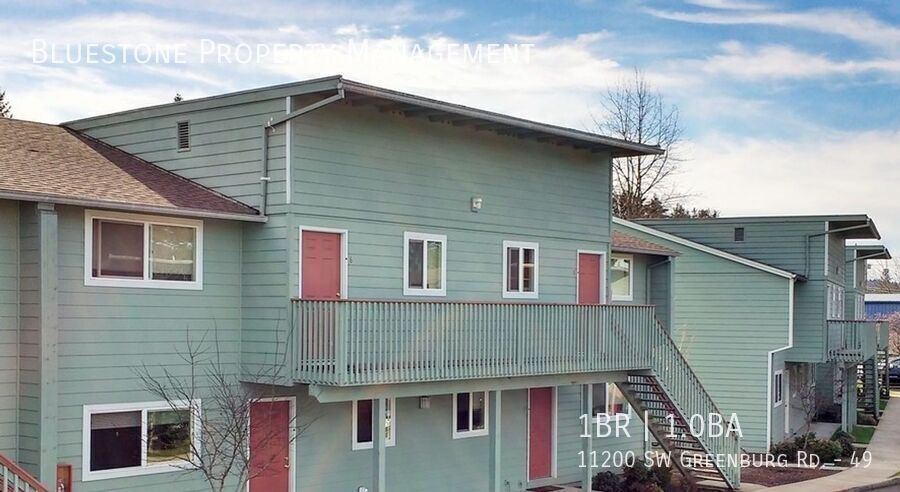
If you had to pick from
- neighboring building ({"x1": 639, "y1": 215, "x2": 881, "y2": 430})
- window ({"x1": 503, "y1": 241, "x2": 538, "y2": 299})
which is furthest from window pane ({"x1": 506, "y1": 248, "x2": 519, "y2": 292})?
neighboring building ({"x1": 639, "y1": 215, "x2": 881, "y2": 430})

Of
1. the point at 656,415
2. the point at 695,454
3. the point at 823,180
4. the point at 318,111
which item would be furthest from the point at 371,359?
the point at 823,180

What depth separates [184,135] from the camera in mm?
17078

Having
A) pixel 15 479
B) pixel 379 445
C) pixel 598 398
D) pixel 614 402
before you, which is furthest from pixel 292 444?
pixel 614 402

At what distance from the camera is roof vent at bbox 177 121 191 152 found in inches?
670

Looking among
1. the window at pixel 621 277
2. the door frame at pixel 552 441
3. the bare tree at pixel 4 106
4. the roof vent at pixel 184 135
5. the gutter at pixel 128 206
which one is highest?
the bare tree at pixel 4 106

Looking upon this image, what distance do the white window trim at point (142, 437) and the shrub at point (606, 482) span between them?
9.45 meters

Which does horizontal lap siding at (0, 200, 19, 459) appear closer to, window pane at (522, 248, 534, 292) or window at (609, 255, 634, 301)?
window pane at (522, 248, 534, 292)

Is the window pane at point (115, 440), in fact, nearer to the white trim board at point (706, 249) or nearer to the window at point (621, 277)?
the window at point (621, 277)

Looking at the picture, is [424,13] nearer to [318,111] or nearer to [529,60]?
[529,60]

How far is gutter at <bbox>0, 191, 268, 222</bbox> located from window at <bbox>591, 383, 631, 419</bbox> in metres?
10.7

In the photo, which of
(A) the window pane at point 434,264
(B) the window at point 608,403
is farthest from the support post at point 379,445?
(B) the window at point 608,403

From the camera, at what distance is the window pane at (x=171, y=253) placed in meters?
15.1

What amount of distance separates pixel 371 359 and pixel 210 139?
14.8ft

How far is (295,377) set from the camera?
15.5 meters
